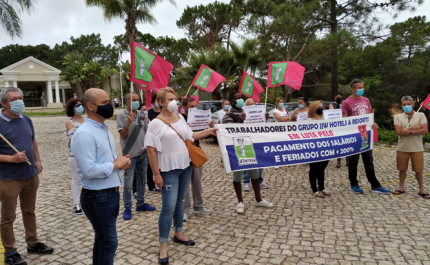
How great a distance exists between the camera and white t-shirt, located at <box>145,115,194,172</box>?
320 centimetres

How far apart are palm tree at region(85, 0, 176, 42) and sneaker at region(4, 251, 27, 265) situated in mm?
17457

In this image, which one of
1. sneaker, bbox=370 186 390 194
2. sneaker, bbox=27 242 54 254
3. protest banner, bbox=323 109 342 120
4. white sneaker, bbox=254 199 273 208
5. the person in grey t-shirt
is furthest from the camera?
protest banner, bbox=323 109 342 120

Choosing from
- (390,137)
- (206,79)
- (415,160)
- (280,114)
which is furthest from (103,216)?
(390,137)

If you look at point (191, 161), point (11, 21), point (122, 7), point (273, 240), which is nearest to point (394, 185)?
point (273, 240)

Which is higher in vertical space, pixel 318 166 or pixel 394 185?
pixel 318 166

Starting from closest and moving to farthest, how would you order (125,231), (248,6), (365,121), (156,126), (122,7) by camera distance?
(156,126) → (125,231) → (365,121) → (248,6) → (122,7)

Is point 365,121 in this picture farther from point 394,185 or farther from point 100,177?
point 100,177

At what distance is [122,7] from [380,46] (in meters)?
14.8

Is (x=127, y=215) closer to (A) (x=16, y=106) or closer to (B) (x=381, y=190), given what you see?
(A) (x=16, y=106)

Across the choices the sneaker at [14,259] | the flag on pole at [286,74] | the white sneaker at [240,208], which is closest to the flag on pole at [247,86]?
the flag on pole at [286,74]

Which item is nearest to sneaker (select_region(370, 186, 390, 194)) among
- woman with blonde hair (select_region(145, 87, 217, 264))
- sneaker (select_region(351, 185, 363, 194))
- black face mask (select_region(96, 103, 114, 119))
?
sneaker (select_region(351, 185, 363, 194))

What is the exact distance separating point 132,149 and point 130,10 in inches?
664

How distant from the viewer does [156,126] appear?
10.5 ft

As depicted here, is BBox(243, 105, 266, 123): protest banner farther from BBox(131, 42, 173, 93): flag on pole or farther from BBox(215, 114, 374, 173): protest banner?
BBox(131, 42, 173, 93): flag on pole
